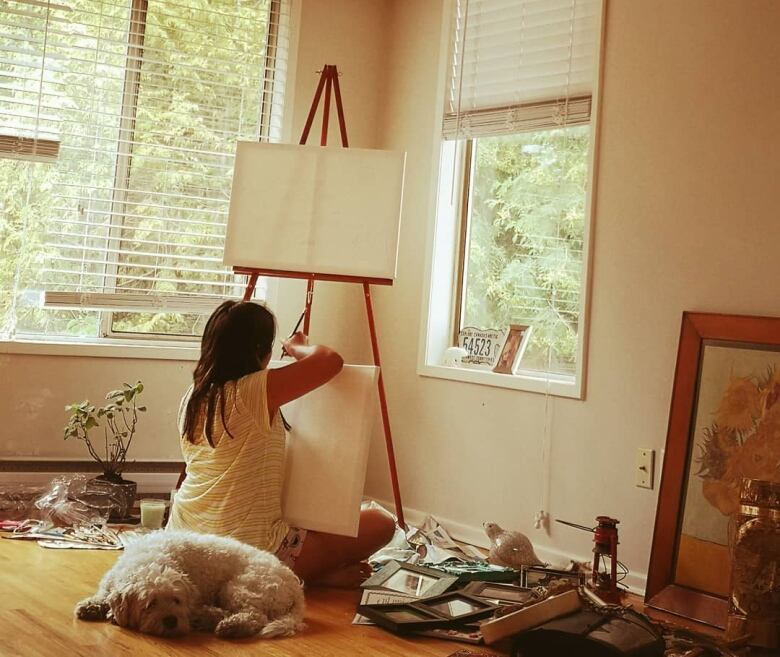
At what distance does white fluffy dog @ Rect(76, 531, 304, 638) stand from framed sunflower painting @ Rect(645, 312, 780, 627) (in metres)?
1.25

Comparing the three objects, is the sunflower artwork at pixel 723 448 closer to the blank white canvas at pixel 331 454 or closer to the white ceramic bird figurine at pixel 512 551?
the white ceramic bird figurine at pixel 512 551

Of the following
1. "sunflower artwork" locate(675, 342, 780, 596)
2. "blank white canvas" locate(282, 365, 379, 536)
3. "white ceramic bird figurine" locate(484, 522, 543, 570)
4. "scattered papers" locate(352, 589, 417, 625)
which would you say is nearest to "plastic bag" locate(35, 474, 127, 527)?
"blank white canvas" locate(282, 365, 379, 536)

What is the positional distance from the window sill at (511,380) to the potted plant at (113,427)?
49.2 inches

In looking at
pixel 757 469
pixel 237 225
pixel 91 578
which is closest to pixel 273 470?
pixel 91 578

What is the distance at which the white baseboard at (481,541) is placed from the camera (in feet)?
10.6

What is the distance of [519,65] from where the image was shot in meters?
3.79

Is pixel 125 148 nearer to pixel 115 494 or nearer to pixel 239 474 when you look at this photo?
pixel 115 494

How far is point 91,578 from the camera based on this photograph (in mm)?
2916

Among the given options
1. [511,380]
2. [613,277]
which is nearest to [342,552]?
[511,380]

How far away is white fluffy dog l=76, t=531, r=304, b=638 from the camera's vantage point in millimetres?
2328

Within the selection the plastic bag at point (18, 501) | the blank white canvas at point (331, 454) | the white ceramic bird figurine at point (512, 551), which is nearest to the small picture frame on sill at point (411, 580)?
the blank white canvas at point (331, 454)

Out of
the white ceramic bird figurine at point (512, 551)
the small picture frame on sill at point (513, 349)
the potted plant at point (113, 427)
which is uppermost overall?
the small picture frame on sill at point (513, 349)

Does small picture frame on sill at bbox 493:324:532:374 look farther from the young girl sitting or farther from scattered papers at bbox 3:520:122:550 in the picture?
scattered papers at bbox 3:520:122:550

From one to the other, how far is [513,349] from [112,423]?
172cm
